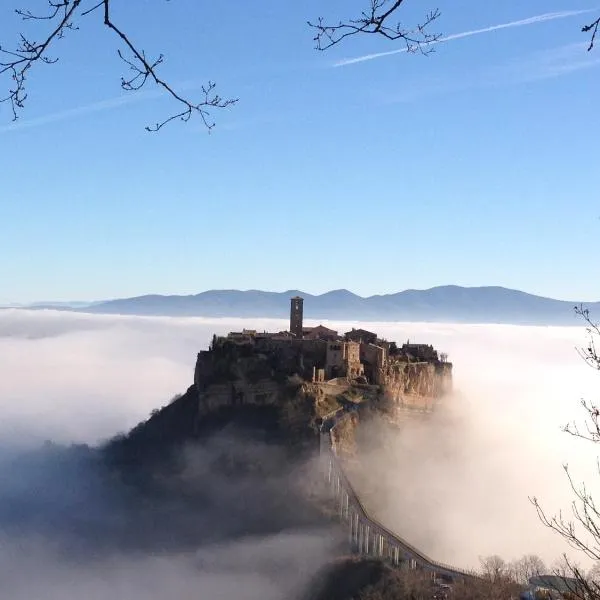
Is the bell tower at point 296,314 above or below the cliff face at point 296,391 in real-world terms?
above

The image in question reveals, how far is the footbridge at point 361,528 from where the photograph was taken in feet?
158

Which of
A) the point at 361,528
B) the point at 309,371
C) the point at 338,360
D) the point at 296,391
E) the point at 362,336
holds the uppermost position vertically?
the point at 362,336

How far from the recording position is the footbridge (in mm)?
48219

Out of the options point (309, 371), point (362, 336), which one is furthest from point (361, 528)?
point (362, 336)

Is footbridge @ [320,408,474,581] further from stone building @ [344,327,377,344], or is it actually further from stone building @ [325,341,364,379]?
stone building @ [344,327,377,344]

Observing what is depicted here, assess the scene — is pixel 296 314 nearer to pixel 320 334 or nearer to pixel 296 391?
pixel 320 334

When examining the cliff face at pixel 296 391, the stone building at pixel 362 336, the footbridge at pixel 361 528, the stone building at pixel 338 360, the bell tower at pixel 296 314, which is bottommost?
the footbridge at pixel 361 528

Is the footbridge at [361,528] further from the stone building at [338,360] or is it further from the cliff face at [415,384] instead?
the cliff face at [415,384]

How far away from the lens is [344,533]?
53.5 meters

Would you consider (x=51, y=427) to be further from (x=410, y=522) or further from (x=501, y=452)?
(x=410, y=522)

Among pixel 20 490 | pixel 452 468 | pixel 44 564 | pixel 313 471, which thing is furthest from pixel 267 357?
pixel 20 490

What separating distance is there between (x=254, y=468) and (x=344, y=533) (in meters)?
12.5

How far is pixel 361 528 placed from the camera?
53.6 m

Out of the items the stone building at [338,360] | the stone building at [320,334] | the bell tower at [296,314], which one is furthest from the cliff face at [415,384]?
the bell tower at [296,314]
